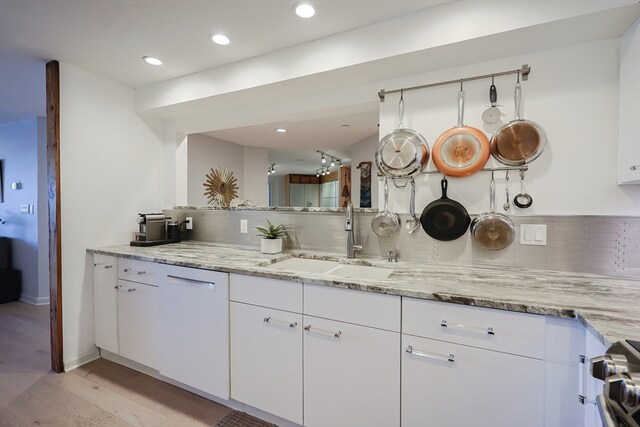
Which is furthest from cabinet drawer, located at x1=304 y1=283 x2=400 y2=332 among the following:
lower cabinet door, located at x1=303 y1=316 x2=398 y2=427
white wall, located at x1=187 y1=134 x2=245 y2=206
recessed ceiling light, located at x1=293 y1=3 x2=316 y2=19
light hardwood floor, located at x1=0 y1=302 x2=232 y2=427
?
white wall, located at x1=187 y1=134 x2=245 y2=206

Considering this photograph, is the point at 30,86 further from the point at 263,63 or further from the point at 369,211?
the point at 369,211

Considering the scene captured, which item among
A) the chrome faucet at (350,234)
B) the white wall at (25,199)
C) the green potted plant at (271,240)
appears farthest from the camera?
the white wall at (25,199)

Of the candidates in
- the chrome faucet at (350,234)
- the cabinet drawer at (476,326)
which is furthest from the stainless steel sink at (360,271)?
the cabinet drawer at (476,326)

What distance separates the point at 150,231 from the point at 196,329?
114 cm

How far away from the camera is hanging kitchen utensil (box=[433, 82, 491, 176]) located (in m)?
1.62

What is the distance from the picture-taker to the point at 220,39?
1807 millimetres

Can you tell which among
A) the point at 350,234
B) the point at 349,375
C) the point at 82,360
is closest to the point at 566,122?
the point at 350,234

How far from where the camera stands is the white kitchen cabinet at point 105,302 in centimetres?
218

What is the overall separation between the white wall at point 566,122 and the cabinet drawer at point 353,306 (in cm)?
84

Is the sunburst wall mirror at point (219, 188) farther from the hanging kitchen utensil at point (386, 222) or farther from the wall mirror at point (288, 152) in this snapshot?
the hanging kitchen utensil at point (386, 222)

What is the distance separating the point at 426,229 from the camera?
1762 millimetres

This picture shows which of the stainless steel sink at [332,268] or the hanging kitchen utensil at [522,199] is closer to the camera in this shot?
the hanging kitchen utensil at [522,199]

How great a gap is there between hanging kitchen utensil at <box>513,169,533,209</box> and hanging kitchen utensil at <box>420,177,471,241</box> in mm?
250

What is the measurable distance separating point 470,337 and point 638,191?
44.0 inches
